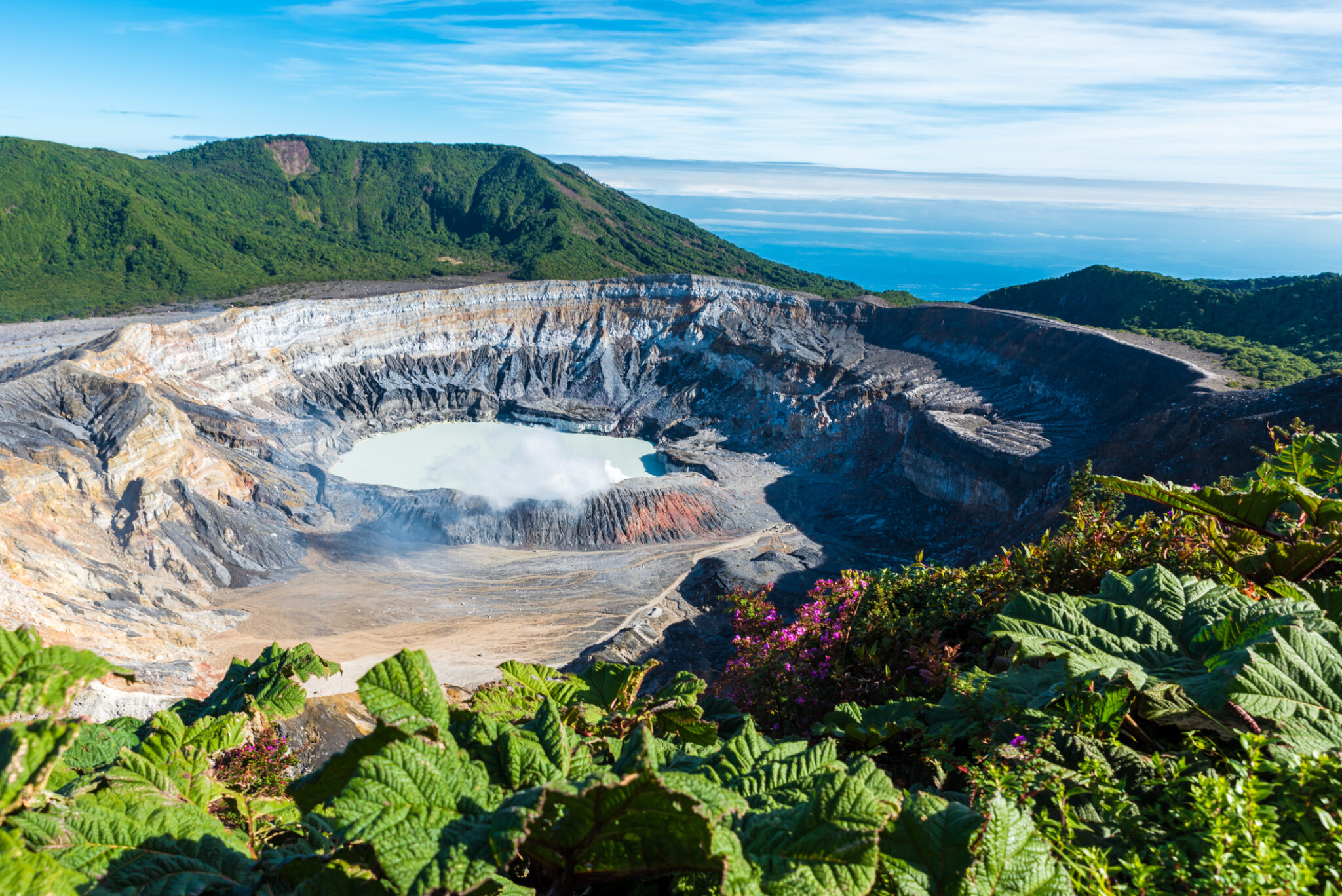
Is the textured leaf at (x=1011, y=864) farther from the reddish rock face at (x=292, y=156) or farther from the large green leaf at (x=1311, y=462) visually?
the reddish rock face at (x=292, y=156)

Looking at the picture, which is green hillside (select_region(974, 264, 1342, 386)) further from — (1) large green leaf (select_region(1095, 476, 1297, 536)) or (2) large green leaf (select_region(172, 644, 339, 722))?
(2) large green leaf (select_region(172, 644, 339, 722))

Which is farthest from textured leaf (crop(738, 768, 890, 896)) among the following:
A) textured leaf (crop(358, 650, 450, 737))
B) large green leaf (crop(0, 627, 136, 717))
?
large green leaf (crop(0, 627, 136, 717))

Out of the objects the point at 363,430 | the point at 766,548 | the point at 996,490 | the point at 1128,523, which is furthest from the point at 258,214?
the point at 1128,523

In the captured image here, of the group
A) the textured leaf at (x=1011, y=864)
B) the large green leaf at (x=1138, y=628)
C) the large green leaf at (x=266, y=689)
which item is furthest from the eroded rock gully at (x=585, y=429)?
the textured leaf at (x=1011, y=864)

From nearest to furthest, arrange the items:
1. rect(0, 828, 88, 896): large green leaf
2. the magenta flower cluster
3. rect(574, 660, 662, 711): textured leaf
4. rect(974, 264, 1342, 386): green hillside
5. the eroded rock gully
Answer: rect(0, 828, 88, 896): large green leaf
rect(574, 660, 662, 711): textured leaf
the magenta flower cluster
the eroded rock gully
rect(974, 264, 1342, 386): green hillside

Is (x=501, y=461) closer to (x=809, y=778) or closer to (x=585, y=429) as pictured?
(x=585, y=429)

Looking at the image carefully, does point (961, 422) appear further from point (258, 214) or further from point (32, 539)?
point (258, 214)
